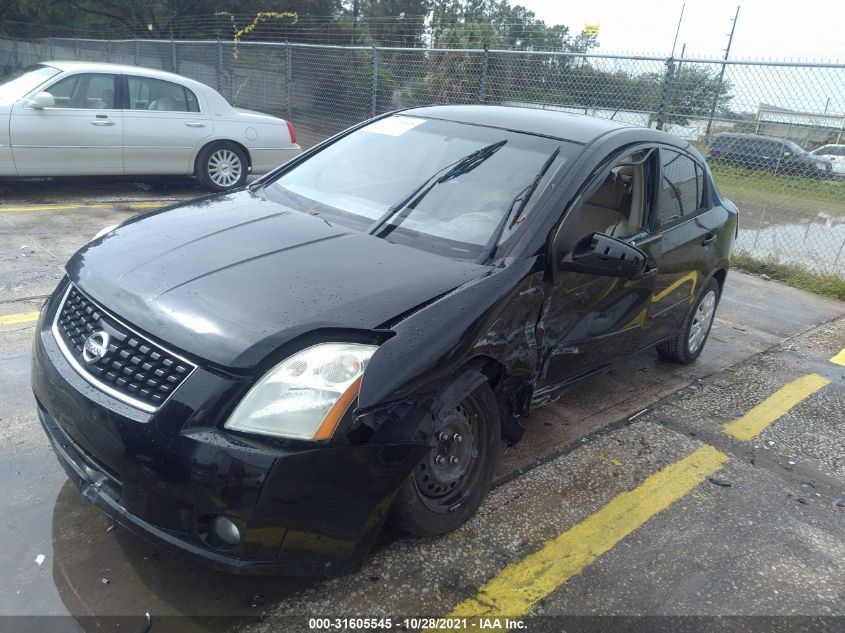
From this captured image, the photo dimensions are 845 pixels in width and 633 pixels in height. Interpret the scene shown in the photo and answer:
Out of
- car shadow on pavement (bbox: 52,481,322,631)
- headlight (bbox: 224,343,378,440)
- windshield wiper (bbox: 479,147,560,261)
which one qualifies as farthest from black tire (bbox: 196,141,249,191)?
headlight (bbox: 224,343,378,440)

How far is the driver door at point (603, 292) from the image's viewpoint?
3.02 metres

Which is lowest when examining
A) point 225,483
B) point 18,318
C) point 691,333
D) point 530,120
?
point 18,318

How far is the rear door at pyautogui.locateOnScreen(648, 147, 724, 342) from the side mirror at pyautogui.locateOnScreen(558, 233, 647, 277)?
871mm

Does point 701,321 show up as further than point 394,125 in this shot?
Yes

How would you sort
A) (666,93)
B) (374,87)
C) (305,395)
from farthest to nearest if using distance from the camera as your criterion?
(374,87) → (666,93) → (305,395)

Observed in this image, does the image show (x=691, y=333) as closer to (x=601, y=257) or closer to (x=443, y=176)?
(x=601, y=257)

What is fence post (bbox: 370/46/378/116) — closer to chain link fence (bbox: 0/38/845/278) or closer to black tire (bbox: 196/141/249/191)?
chain link fence (bbox: 0/38/845/278)

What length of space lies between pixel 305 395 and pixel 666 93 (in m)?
7.27

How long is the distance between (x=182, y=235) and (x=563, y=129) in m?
1.93

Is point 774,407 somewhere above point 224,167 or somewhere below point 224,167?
below

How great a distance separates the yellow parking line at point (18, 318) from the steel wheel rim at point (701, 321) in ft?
14.6

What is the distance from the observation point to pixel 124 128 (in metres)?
7.94

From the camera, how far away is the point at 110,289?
2.38 m

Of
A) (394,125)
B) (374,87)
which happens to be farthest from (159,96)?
(394,125)
